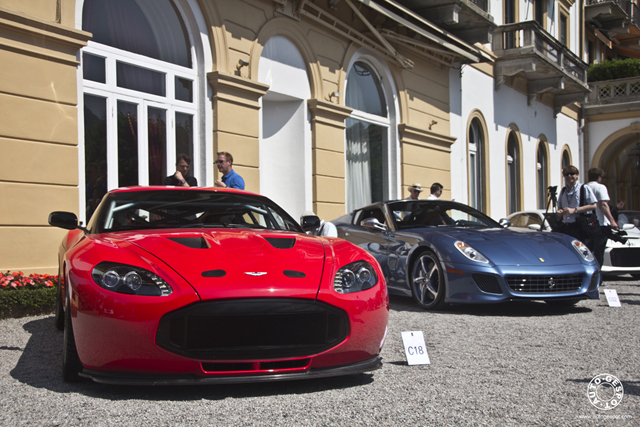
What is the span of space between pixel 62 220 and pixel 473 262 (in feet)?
12.2

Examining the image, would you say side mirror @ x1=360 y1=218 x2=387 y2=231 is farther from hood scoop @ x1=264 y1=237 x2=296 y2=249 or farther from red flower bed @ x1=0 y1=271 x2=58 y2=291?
hood scoop @ x1=264 y1=237 x2=296 y2=249

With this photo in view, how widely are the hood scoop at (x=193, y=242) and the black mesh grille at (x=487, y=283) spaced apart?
3290 millimetres

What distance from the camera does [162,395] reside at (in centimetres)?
320

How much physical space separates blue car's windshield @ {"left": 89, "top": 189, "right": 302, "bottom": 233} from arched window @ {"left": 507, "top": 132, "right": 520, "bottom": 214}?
18.2 metres

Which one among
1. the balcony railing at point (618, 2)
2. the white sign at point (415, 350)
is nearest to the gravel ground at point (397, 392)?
the white sign at point (415, 350)

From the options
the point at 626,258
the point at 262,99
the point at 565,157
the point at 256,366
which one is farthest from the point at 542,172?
the point at 256,366

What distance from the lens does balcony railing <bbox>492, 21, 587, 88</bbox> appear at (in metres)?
19.5

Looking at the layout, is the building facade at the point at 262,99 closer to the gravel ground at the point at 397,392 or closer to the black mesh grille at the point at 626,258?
the gravel ground at the point at 397,392

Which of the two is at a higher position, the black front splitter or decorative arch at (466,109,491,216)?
decorative arch at (466,109,491,216)

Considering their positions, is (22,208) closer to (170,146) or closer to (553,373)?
(170,146)

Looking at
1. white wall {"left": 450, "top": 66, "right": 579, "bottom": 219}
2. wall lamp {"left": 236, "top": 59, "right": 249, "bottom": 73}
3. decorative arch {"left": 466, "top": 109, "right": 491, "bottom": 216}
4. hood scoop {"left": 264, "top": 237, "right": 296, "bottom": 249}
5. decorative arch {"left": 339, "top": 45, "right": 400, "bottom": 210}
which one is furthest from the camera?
decorative arch {"left": 466, "top": 109, "right": 491, "bottom": 216}

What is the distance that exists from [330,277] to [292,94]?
28.7 ft

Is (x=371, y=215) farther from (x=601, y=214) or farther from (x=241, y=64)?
(x=241, y=64)

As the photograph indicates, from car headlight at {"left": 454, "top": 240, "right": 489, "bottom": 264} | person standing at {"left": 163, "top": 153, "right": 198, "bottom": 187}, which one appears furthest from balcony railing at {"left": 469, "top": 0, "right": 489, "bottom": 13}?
car headlight at {"left": 454, "top": 240, "right": 489, "bottom": 264}
